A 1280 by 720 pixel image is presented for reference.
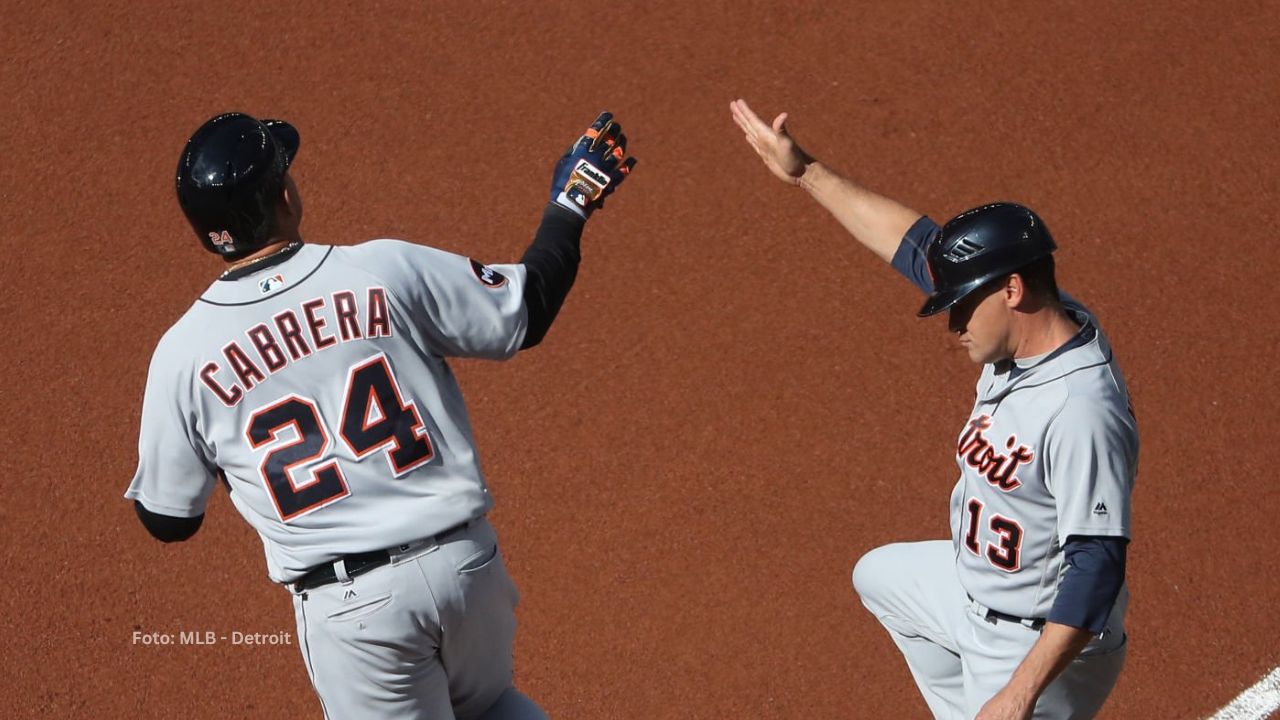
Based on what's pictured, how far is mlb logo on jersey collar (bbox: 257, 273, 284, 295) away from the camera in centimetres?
256

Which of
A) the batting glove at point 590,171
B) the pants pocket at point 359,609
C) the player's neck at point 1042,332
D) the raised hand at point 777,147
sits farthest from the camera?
the raised hand at point 777,147

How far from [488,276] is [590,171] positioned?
0.51m

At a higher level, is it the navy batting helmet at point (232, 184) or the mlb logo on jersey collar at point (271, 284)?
the navy batting helmet at point (232, 184)

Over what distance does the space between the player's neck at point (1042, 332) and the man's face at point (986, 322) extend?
1.4 inches

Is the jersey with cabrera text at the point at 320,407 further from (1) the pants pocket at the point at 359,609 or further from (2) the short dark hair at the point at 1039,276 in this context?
(2) the short dark hair at the point at 1039,276

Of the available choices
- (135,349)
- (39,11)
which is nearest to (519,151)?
(135,349)

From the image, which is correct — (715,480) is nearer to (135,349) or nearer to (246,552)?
(246,552)

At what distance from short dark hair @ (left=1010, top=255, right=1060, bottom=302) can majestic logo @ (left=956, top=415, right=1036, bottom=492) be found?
0.30 metres

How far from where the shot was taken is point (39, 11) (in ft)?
19.6

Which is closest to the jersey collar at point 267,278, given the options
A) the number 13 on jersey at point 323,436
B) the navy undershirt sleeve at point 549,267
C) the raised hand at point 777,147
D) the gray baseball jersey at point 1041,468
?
the number 13 on jersey at point 323,436

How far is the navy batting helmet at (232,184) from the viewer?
2541 millimetres

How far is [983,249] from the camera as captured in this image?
2.66 metres

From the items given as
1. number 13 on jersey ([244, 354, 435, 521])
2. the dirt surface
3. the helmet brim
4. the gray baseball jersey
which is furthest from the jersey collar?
the dirt surface

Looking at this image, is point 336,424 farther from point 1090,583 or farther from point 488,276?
point 1090,583
